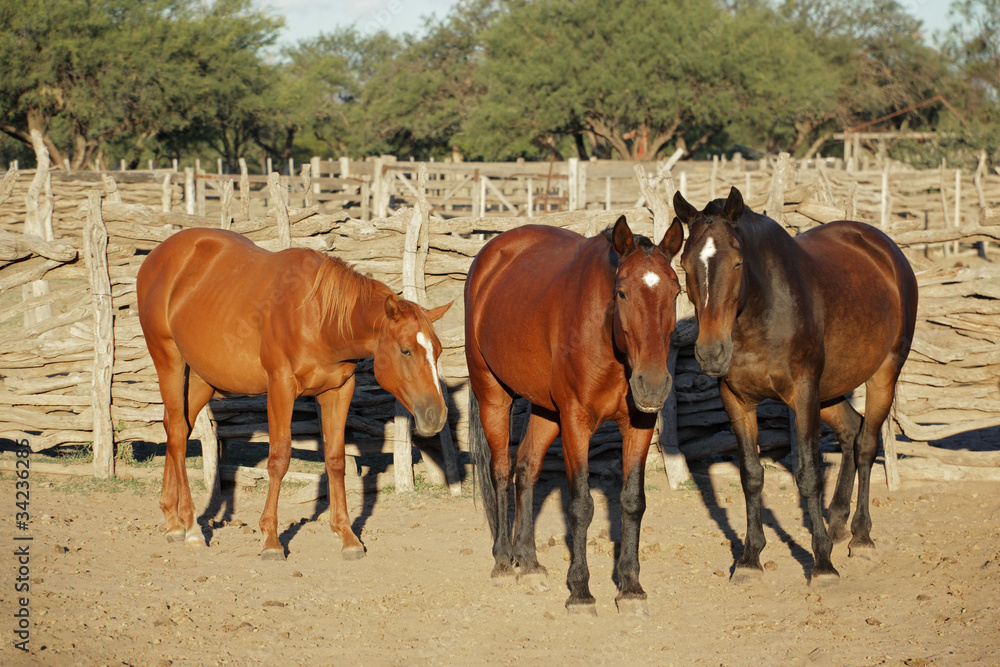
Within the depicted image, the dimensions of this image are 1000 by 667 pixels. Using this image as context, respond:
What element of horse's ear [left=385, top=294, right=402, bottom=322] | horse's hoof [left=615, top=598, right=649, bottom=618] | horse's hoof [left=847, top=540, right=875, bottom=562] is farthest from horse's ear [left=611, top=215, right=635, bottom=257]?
horse's hoof [left=847, top=540, right=875, bottom=562]

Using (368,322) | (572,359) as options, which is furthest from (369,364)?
(572,359)

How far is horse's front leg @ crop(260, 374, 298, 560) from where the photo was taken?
5.34 meters

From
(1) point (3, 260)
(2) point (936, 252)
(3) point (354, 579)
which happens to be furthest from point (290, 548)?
(2) point (936, 252)

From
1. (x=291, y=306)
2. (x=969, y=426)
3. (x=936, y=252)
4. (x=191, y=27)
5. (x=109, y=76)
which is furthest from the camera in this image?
(x=191, y=27)

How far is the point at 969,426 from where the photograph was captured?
273 inches

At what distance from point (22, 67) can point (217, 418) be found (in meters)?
28.4

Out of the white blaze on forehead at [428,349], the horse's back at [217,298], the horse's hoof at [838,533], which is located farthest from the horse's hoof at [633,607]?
the horse's back at [217,298]

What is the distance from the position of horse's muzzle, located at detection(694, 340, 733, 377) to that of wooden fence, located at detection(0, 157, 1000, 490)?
2.54 m

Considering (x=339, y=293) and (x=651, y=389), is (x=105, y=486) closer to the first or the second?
(x=339, y=293)

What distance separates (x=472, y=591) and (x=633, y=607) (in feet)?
2.98

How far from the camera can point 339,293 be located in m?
5.31

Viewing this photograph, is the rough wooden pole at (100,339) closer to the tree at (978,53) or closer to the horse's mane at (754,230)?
the horse's mane at (754,230)

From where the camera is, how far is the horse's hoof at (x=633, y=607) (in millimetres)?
4355

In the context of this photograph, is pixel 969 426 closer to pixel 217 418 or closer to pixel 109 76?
pixel 217 418
